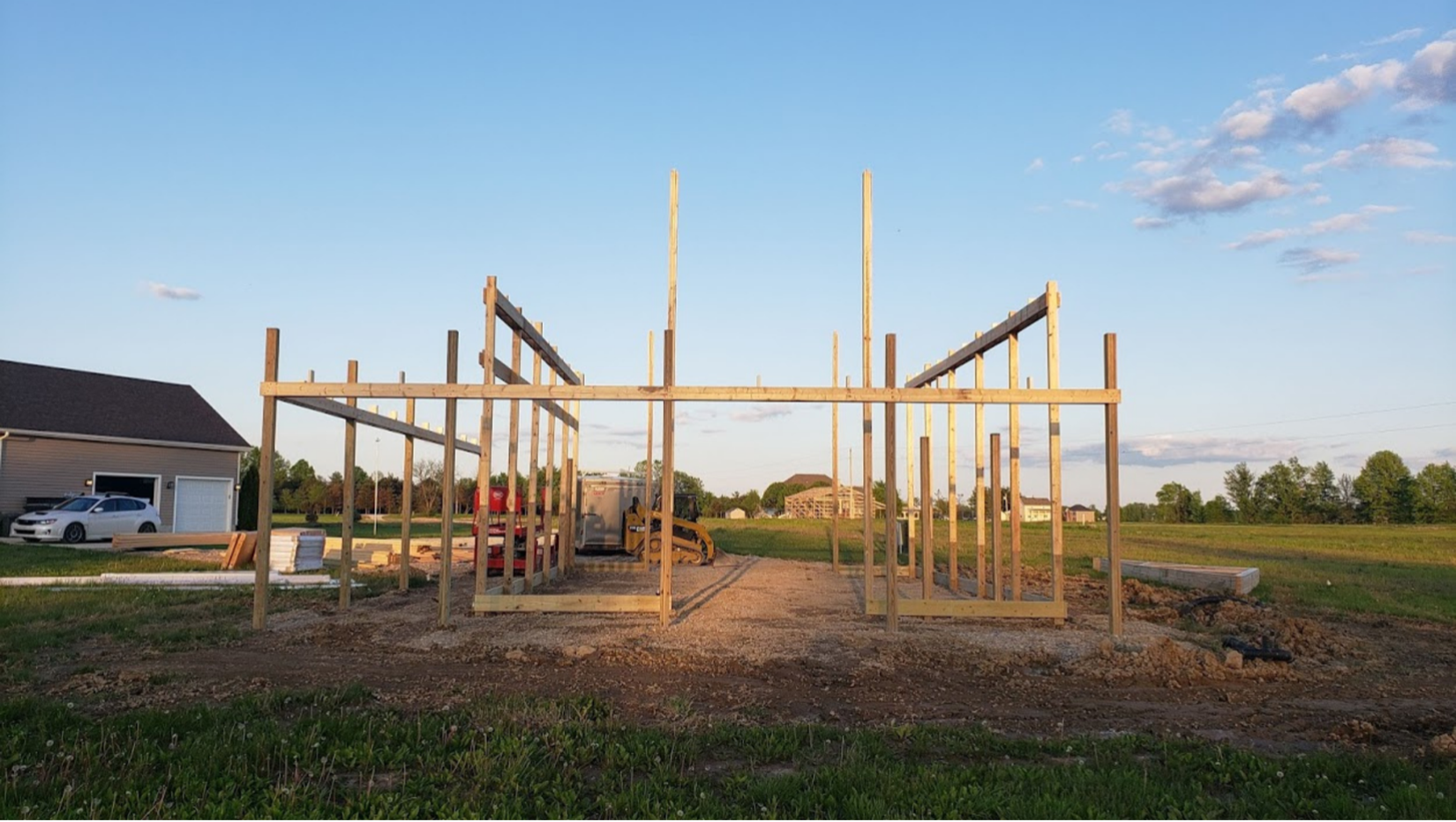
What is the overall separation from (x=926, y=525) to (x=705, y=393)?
15.7ft

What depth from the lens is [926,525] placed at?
14.0 metres

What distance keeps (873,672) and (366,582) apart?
33.3 ft

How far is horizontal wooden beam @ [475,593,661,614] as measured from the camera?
37.6 ft

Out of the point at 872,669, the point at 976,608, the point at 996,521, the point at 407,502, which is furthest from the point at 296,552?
the point at 872,669

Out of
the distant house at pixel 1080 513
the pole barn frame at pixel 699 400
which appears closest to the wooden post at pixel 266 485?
the pole barn frame at pixel 699 400

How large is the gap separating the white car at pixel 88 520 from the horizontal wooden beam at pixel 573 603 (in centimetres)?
1976

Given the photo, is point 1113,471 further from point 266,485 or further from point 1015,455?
point 266,485

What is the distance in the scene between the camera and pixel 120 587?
48.1ft

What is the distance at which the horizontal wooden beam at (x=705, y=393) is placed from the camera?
10.8m

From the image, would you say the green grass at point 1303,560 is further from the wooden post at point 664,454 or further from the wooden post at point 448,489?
the wooden post at point 448,489

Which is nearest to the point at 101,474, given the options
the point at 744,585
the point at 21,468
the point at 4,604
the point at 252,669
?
the point at 21,468

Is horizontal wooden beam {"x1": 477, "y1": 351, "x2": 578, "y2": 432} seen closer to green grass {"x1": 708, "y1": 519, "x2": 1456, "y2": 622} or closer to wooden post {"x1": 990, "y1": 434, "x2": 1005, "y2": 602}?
wooden post {"x1": 990, "y1": 434, "x2": 1005, "y2": 602}

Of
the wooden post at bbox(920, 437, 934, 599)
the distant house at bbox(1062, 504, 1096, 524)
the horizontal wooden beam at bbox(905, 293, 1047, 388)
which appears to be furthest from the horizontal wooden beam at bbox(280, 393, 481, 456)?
the distant house at bbox(1062, 504, 1096, 524)

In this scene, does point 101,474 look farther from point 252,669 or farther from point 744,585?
point 252,669
